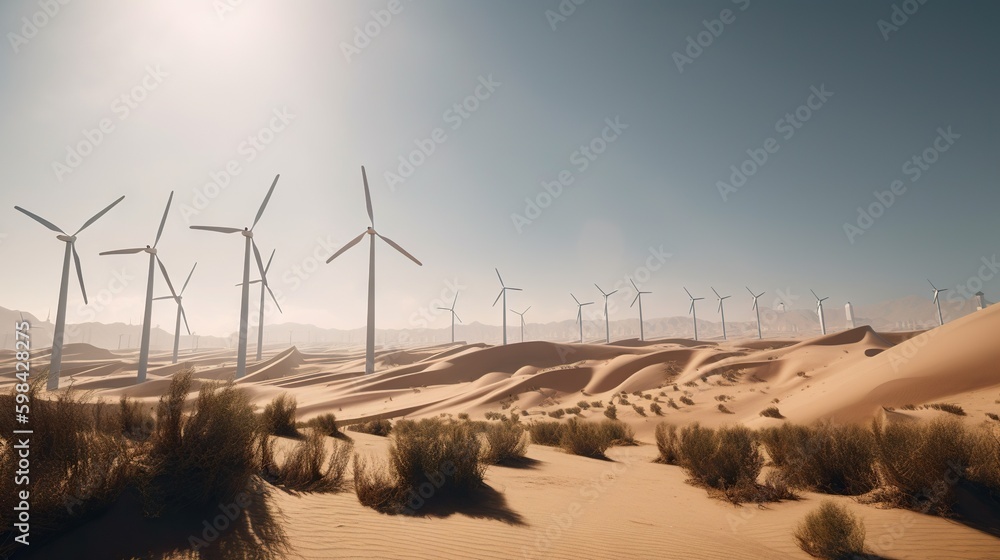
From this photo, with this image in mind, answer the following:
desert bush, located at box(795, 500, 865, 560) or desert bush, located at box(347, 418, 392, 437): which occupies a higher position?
desert bush, located at box(795, 500, 865, 560)

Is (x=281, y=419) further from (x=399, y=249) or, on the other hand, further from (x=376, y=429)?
(x=399, y=249)

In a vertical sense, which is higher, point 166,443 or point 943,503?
point 166,443

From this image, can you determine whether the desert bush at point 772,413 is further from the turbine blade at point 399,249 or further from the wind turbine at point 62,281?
the wind turbine at point 62,281

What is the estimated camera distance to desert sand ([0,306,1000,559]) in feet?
21.1

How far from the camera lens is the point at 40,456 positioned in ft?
19.7

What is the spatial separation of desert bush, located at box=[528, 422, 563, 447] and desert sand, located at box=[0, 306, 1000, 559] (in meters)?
1.65

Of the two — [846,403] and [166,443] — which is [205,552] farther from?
[846,403]

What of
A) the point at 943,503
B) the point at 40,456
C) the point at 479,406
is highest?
the point at 40,456

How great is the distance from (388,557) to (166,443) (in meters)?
3.71

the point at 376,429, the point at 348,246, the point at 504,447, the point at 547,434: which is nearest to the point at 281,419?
the point at 376,429

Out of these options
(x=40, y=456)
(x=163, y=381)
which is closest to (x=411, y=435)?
(x=40, y=456)

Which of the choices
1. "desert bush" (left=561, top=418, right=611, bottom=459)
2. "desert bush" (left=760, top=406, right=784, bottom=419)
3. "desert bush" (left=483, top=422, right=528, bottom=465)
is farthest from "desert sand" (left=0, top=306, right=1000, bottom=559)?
"desert bush" (left=483, top=422, right=528, bottom=465)

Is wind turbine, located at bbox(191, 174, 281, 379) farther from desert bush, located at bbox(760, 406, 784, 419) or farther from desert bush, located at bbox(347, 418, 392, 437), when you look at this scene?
desert bush, located at bbox(760, 406, 784, 419)

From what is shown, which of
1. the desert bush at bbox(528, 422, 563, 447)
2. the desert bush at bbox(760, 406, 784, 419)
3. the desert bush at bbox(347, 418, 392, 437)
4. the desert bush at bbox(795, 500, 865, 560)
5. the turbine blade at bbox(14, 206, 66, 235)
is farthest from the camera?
the turbine blade at bbox(14, 206, 66, 235)
